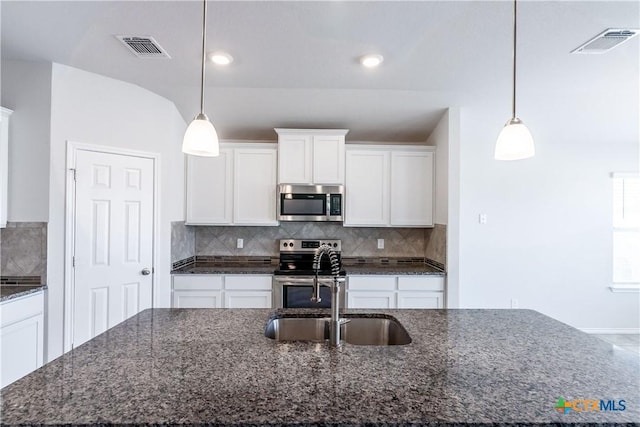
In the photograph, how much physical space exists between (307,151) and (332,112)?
1.57 feet

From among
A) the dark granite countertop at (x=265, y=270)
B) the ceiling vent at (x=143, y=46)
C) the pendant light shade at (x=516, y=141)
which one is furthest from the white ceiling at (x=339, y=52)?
the dark granite countertop at (x=265, y=270)

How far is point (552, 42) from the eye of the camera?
2.25 m

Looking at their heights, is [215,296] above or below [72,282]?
below

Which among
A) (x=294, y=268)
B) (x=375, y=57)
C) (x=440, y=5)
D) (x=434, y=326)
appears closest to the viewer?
(x=434, y=326)

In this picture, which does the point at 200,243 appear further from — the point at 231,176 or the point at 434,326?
the point at 434,326

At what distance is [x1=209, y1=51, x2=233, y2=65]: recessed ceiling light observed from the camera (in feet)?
8.08

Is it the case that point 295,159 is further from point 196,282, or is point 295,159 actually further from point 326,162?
point 196,282

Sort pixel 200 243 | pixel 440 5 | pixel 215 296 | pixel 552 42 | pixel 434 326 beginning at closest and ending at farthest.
Answer: 1. pixel 434 326
2. pixel 440 5
3. pixel 552 42
4. pixel 215 296
5. pixel 200 243

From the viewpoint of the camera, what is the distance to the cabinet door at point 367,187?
365cm

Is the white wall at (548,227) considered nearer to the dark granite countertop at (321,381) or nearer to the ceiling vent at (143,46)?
the dark granite countertop at (321,381)

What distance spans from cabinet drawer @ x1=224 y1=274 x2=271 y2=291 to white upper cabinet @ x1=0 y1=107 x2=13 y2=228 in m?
1.76

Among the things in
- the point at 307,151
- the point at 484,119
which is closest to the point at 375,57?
the point at 307,151

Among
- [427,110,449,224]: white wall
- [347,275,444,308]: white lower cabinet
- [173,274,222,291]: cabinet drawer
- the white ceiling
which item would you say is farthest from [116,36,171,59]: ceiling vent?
[427,110,449,224]: white wall

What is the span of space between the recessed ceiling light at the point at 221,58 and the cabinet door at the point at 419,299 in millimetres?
2597
